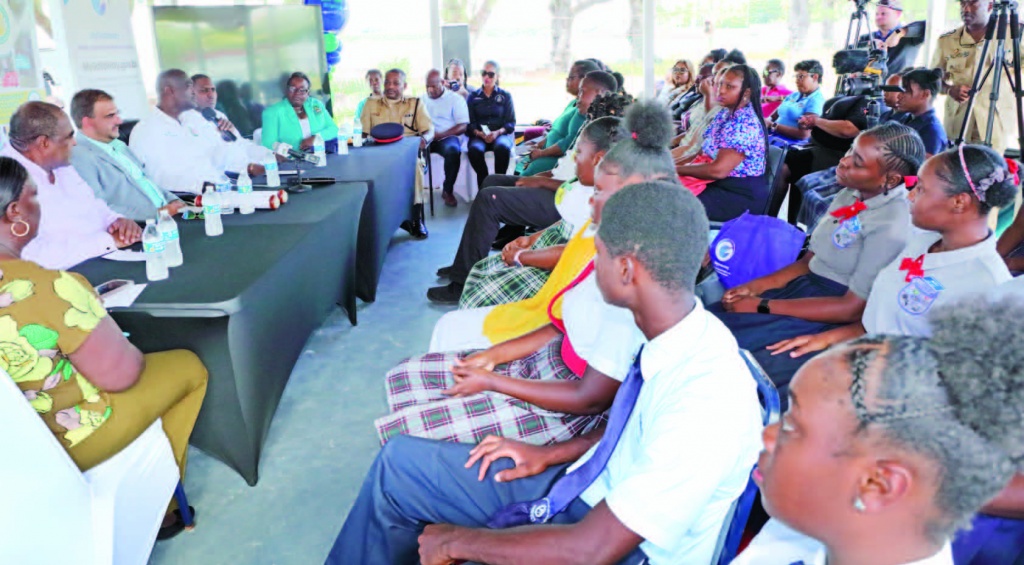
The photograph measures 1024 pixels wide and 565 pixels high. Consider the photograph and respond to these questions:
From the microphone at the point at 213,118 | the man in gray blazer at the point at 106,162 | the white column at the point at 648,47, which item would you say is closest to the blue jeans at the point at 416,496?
the man in gray blazer at the point at 106,162

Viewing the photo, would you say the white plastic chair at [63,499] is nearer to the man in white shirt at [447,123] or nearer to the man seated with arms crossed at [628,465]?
the man seated with arms crossed at [628,465]

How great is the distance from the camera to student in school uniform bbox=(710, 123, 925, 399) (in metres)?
2.03

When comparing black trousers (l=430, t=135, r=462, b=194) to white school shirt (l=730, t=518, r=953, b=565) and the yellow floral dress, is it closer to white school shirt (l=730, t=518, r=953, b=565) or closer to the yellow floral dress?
the yellow floral dress

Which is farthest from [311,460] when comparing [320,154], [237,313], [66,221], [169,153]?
[320,154]

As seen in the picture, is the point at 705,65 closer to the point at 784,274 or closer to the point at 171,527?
the point at 784,274

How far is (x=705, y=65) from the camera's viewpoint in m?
5.55

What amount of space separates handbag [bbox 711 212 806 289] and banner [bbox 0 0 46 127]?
3454mm

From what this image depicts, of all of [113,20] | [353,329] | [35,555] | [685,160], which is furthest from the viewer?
[113,20]

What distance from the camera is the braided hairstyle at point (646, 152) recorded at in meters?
1.89

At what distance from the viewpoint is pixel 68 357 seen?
1.49m

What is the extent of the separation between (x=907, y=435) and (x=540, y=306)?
54.3 inches

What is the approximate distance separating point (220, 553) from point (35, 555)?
1.92ft

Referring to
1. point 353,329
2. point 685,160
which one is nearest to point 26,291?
point 353,329

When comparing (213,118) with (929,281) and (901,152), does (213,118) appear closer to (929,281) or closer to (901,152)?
(901,152)
